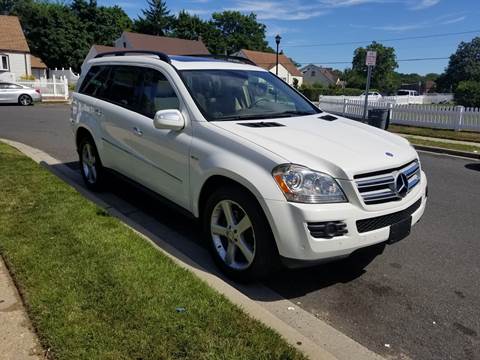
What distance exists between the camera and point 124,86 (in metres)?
5.41

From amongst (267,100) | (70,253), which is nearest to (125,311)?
(70,253)

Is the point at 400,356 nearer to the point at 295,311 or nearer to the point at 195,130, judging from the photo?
the point at 295,311

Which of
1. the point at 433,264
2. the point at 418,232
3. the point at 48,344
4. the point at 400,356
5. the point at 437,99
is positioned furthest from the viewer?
the point at 437,99

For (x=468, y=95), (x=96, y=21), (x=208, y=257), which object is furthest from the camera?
(x=96, y=21)

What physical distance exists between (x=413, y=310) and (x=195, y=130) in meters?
2.33

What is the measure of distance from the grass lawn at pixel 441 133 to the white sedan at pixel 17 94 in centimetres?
1761

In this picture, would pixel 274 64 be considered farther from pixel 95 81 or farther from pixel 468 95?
pixel 95 81

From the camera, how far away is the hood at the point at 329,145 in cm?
336

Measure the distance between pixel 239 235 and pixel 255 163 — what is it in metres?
0.63

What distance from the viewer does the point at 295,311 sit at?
3.41 m

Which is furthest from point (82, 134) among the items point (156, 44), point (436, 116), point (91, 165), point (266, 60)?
point (266, 60)

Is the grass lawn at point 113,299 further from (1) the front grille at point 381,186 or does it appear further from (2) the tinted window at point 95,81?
(2) the tinted window at point 95,81

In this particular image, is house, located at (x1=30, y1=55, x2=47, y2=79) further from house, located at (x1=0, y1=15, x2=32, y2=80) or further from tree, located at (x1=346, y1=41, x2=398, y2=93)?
tree, located at (x1=346, y1=41, x2=398, y2=93)

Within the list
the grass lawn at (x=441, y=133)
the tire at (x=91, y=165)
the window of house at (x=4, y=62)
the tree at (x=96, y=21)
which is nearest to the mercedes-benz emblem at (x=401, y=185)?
the tire at (x=91, y=165)
